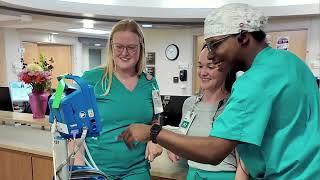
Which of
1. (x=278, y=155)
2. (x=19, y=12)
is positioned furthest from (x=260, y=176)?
(x=19, y=12)

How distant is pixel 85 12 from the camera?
15.1 ft

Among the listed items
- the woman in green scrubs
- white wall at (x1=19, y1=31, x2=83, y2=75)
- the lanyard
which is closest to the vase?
the woman in green scrubs

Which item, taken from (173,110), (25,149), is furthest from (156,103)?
(25,149)

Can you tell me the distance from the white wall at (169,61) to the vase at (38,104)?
140 inches

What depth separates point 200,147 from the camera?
926 millimetres

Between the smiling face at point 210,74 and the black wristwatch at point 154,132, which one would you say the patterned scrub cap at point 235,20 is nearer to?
the black wristwatch at point 154,132

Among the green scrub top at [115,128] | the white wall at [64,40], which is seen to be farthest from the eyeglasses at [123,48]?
the white wall at [64,40]

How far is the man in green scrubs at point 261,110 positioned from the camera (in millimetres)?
885

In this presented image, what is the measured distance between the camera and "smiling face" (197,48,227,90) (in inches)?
58.4

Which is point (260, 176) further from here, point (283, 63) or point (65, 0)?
point (65, 0)

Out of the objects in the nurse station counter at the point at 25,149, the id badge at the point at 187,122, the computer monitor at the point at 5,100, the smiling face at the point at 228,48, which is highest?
the smiling face at the point at 228,48

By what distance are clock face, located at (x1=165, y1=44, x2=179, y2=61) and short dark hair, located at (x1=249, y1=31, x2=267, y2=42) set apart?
203 inches

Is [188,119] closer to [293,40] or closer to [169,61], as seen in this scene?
[293,40]

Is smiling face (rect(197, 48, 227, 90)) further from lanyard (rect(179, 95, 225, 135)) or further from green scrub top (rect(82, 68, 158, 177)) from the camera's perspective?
green scrub top (rect(82, 68, 158, 177))
